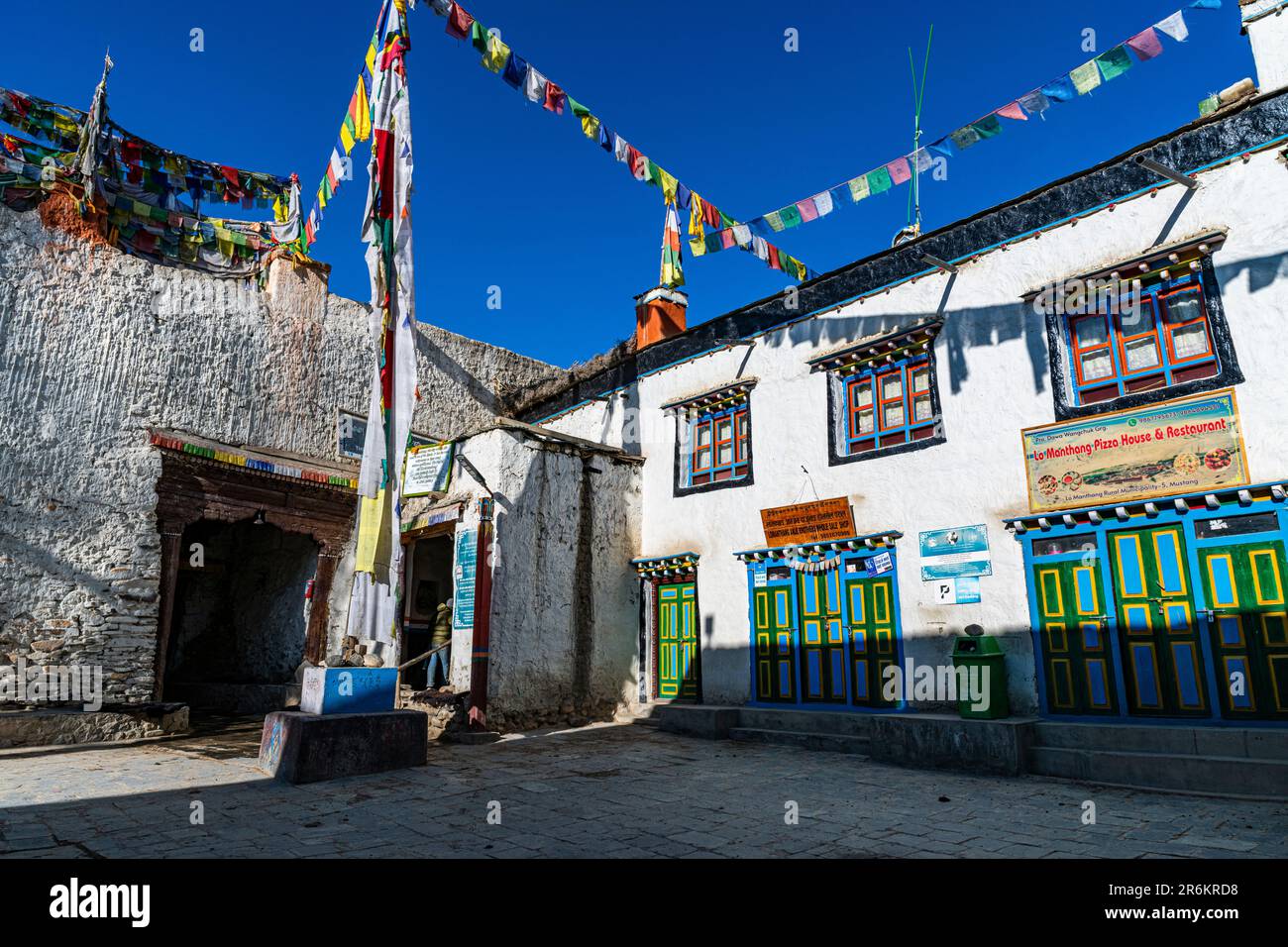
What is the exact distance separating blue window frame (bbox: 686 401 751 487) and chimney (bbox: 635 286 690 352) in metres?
2.34

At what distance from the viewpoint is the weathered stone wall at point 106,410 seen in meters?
9.98

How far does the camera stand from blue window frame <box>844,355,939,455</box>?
32.4ft

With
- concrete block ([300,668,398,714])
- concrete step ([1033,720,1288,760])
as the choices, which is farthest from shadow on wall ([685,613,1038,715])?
concrete block ([300,668,398,714])

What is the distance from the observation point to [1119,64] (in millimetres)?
8547

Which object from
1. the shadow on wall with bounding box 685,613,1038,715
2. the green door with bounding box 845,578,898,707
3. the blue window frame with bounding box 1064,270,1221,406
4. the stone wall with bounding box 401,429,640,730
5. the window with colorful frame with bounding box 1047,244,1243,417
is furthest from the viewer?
the stone wall with bounding box 401,429,640,730

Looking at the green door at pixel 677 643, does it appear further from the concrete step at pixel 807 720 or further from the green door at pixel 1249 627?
the green door at pixel 1249 627

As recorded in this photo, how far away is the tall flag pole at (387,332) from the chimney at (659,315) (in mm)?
5922

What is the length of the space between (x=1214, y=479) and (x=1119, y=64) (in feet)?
15.8

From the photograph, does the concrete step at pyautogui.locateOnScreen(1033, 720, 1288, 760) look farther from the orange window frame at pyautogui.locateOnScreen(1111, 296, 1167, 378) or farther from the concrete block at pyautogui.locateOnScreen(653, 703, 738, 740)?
the concrete block at pyautogui.locateOnScreen(653, 703, 738, 740)

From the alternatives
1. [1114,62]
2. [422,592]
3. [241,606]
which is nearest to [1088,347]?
[1114,62]

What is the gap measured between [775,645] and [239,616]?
9.89 m

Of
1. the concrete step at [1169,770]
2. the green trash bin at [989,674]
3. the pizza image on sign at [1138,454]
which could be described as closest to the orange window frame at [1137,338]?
the pizza image on sign at [1138,454]

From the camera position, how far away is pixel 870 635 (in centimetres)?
977

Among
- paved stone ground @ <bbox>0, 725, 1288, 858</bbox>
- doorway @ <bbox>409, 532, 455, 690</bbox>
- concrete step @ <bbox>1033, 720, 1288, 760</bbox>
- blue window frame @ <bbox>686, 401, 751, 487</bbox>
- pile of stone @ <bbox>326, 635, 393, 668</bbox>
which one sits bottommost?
paved stone ground @ <bbox>0, 725, 1288, 858</bbox>
